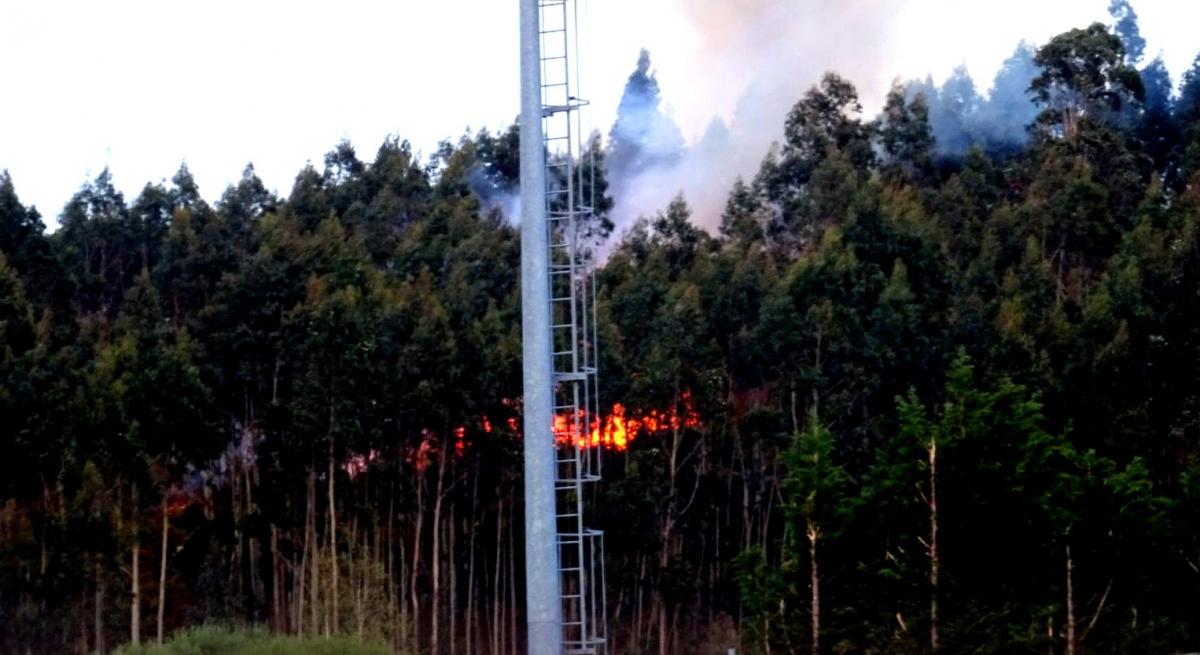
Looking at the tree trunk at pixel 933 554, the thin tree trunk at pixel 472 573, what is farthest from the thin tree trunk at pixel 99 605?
the tree trunk at pixel 933 554

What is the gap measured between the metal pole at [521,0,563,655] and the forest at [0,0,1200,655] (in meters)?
7.43

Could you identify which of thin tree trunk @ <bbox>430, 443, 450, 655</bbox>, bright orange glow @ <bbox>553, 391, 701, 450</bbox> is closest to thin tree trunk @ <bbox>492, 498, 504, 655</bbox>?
thin tree trunk @ <bbox>430, 443, 450, 655</bbox>

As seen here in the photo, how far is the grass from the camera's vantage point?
1498 cm

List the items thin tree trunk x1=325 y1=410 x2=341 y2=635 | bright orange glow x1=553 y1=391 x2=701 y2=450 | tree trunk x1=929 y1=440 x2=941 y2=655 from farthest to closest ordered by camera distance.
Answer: bright orange glow x1=553 y1=391 x2=701 y2=450 < thin tree trunk x1=325 y1=410 x2=341 y2=635 < tree trunk x1=929 y1=440 x2=941 y2=655

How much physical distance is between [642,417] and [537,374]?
1536 centimetres

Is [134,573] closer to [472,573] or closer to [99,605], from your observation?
[99,605]

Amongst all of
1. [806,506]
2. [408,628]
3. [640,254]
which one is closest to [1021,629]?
[806,506]

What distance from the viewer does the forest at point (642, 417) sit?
2205cm

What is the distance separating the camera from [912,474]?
2192 centimetres

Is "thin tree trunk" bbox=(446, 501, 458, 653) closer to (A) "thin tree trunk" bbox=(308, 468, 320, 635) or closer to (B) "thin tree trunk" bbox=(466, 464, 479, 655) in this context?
(B) "thin tree trunk" bbox=(466, 464, 479, 655)

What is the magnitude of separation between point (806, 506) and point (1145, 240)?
13643mm

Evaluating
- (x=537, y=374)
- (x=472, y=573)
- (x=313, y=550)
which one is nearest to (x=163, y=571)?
(x=313, y=550)

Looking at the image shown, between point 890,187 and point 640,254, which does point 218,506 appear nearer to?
point 640,254

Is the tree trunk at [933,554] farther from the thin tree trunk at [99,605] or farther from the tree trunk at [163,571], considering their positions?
the thin tree trunk at [99,605]
